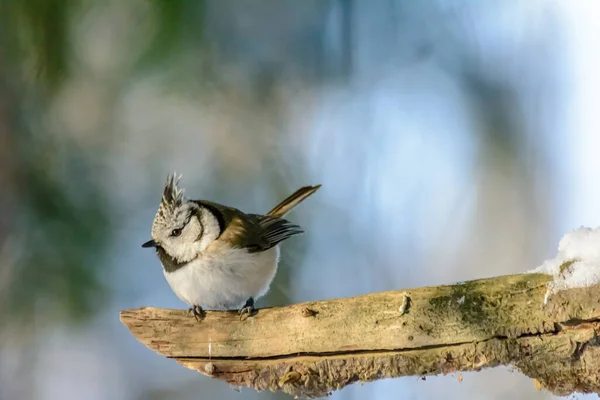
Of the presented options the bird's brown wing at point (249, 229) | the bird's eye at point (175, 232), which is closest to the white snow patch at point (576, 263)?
→ the bird's brown wing at point (249, 229)

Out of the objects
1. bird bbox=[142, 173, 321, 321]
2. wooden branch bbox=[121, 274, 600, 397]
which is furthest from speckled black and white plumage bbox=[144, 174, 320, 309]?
wooden branch bbox=[121, 274, 600, 397]

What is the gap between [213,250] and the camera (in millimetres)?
1246

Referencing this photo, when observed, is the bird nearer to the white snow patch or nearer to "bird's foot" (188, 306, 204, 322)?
"bird's foot" (188, 306, 204, 322)

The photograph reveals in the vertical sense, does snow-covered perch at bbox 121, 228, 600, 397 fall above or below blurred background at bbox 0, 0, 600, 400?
below

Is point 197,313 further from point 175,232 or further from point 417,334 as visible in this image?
point 417,334

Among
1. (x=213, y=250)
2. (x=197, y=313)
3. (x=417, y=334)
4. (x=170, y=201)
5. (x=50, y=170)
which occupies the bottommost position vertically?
(x=417, y=334)

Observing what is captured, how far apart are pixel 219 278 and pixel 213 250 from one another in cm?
7

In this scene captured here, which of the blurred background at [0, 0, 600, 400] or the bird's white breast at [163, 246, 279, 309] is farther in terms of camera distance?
the blurred background at [0, 0, 600, 400]

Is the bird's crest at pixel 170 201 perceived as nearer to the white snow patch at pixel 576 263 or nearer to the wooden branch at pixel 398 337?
the wooden branch at pixel 398 337

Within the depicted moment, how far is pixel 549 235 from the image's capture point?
5.19 feet

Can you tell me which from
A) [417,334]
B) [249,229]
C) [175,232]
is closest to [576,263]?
[417,334]

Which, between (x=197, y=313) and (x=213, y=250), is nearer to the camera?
(x=197, y=313)

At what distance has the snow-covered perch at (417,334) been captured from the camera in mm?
879

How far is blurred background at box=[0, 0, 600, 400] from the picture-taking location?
1680mm
